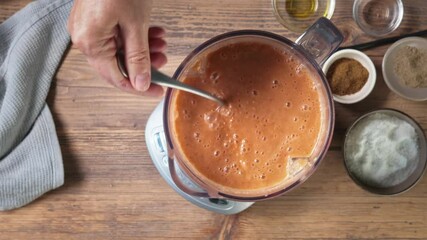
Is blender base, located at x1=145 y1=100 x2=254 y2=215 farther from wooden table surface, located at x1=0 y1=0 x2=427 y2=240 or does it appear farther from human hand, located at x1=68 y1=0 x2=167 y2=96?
human hand, located at x1=68 y1=0 x2=167 y2=96

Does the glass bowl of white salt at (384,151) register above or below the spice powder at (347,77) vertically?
below

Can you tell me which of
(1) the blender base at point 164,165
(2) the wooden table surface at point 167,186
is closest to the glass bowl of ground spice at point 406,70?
(2) the wooden table surface at point 167,186

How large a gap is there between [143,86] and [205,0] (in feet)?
0.93

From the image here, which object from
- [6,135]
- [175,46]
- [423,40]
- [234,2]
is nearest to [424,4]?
[423,40]

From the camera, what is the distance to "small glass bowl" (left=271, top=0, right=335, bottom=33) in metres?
0.94

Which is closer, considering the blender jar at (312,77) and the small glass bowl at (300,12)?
the blender jar at (312,77)

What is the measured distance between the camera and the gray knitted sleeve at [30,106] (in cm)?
91

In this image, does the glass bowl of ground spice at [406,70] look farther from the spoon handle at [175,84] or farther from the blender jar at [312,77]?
the spoon handle at [175,84]

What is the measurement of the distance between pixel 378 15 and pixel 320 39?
26 cm

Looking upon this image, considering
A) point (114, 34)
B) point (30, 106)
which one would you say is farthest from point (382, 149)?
point (30, 106)

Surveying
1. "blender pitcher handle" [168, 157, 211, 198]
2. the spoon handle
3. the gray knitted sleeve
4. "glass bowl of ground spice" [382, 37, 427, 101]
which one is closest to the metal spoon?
the spoon handle

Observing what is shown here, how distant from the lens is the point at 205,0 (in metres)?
0.94

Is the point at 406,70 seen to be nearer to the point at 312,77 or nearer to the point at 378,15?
the point at 378,15

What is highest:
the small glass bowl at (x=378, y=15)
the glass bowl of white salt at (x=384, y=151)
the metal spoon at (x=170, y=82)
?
the small glass bowl at (x=378, y=15)
